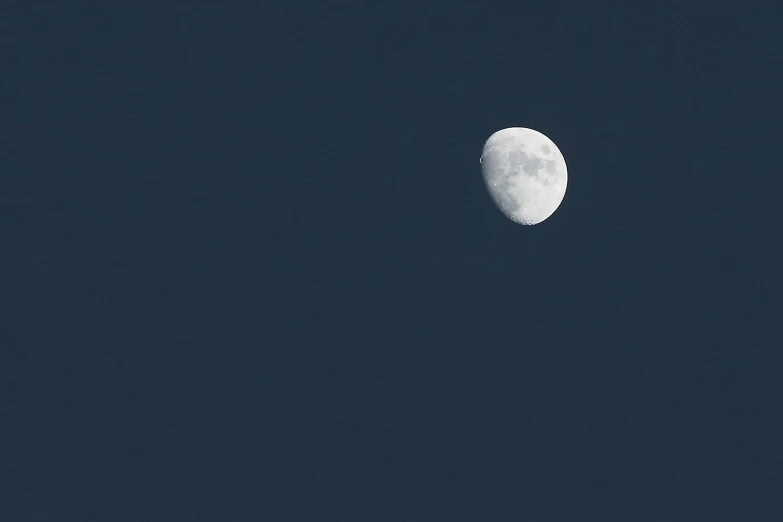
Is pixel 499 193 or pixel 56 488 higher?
pixel 499 193

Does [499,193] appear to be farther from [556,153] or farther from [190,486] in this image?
[190,486]

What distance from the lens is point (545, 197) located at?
26.7 meters

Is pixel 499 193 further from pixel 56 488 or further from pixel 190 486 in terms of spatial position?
pixel 56 488

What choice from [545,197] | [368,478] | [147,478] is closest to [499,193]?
[545,197]

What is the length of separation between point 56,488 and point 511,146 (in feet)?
141

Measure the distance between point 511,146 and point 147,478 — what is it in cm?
3728

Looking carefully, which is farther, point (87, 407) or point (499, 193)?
point (87, 407)

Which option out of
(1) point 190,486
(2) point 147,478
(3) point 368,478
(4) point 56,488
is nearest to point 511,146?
(3) point 368,478

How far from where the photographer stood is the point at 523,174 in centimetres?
2569

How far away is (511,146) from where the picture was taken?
86.6ft

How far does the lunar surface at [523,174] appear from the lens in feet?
85.1

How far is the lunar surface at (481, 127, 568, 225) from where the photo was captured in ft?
85.1

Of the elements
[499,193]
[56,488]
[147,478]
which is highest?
[499,193]

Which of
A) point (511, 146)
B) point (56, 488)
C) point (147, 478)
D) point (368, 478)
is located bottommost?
point (56, 488)
